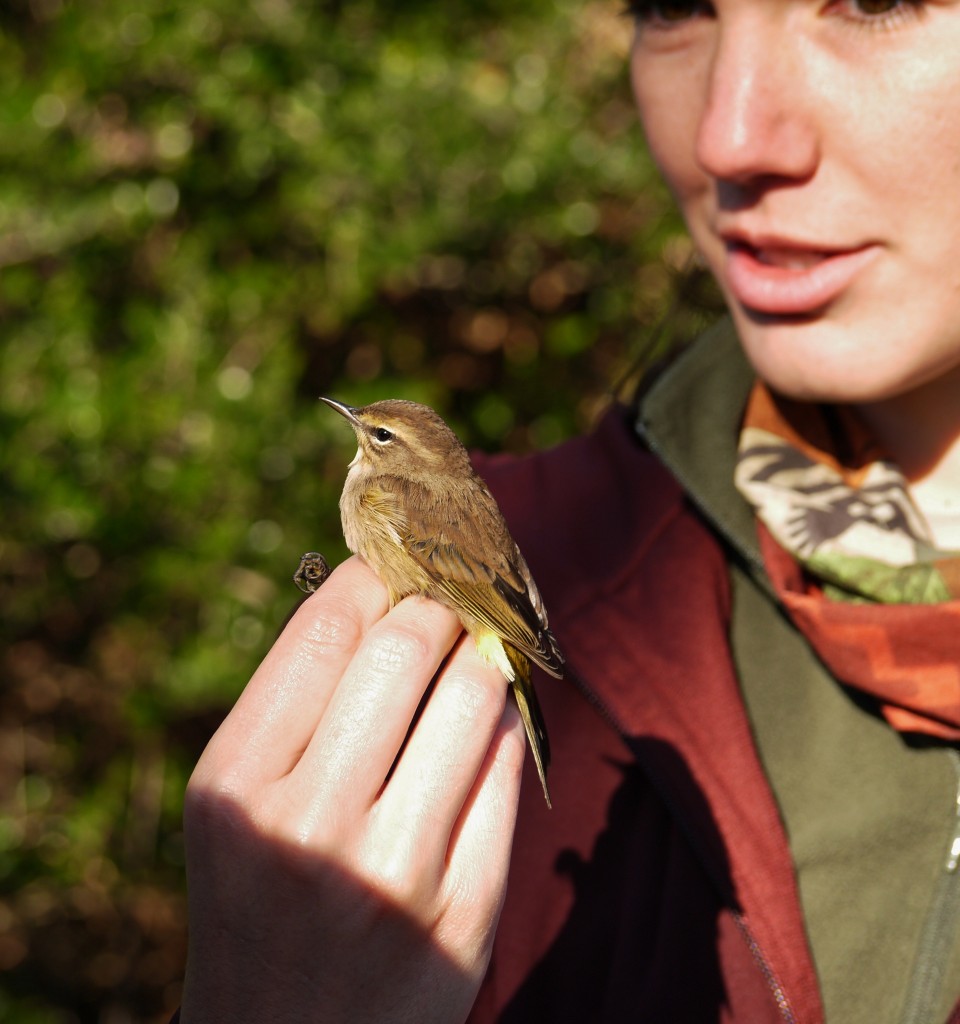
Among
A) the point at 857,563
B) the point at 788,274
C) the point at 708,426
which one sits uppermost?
the point at 788,274

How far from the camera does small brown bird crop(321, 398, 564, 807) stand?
237cm

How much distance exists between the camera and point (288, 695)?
183 centimetres

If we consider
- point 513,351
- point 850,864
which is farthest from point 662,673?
point 513,351

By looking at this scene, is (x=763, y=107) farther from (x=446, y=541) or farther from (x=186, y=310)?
(x=186, y=310)

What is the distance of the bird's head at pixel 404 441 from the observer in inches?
113

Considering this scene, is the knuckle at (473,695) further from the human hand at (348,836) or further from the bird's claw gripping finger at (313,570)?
the bird's claw gripping finger at (313,570)

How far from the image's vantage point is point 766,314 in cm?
251

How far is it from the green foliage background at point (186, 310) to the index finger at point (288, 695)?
2.66m

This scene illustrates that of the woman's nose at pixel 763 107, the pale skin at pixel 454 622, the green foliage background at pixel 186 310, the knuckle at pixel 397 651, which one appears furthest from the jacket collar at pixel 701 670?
the green foliage background at pixel 186 310

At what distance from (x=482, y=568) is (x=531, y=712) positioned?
0.33 meters

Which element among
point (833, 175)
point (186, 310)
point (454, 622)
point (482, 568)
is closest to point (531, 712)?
point (482, 568)

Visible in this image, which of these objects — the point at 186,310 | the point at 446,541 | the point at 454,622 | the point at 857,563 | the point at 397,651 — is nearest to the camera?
the point at 397,651

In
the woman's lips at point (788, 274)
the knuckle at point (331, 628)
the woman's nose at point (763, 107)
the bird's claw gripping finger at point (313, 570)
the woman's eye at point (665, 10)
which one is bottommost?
the bird's claw gripping finger at point (313, 570)

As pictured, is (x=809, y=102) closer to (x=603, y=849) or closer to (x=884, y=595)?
(x=884, y=595)
